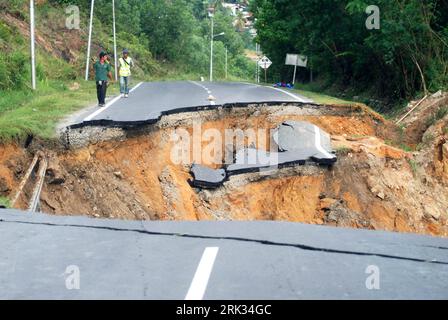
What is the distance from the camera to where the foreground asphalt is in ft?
16.6

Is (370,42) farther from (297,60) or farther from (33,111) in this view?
(33,111)

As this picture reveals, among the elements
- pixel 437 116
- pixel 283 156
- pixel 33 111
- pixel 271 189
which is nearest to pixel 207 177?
pixel 271 189

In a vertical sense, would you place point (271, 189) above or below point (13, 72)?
below

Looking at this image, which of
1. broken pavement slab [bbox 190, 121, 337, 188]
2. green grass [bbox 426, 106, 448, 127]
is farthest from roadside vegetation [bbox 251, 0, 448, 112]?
broken pavement slab [bbox 190, 121, 337, 188]

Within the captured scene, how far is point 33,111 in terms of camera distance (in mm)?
15406

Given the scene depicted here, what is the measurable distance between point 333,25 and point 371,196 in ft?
54.8

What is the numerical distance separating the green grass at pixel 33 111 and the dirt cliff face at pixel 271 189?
78cm

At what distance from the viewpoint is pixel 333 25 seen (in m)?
29.8

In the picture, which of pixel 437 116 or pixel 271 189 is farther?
pixel 437 116

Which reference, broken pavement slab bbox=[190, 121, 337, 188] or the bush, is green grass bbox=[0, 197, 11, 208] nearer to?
broken pavement slab bbox=[190, 121, 337, 188]

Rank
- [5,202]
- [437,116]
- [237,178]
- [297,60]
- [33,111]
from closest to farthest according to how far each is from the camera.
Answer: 1. [5,202]
2. [237,178]
3. [33,111]
4. [437,116]
5. [297,60]

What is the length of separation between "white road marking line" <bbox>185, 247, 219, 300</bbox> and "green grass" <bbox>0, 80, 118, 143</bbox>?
703 centimetres

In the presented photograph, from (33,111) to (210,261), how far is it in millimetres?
10689

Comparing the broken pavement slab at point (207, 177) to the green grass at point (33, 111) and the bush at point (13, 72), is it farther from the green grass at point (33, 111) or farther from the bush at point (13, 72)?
the bush at point (13, 72)
